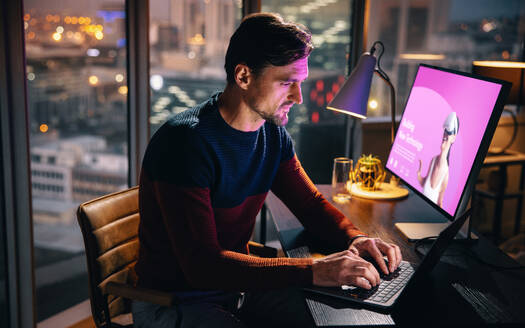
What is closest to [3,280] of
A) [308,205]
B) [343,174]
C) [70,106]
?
[70,106]

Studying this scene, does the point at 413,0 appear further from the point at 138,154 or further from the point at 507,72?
the point at 138,154

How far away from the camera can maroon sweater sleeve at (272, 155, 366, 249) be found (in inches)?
57.8

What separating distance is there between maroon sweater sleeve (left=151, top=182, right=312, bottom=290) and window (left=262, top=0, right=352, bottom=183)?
6.13 ft

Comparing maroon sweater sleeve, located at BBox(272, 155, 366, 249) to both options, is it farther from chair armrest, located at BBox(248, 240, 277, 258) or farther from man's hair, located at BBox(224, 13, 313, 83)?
man's hair, located at BBox(224, 13, 313, 83)

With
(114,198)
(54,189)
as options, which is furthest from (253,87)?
(54,189)

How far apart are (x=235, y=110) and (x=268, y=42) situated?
21 cm

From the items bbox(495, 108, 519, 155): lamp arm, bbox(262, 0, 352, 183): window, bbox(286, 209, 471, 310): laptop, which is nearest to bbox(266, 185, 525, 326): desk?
bbox(286, 209, 471, 310): laptop

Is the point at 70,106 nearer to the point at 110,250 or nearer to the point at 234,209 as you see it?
the point at 110,250

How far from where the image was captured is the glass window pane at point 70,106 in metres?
2.03

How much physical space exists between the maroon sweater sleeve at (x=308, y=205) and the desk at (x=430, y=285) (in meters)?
0.05

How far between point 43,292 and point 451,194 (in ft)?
6.22

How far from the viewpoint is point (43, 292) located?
2.26m

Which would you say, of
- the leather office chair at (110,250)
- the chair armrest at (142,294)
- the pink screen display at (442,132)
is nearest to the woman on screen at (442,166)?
the pink screen display at (442,132)

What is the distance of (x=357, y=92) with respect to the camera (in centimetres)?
187
